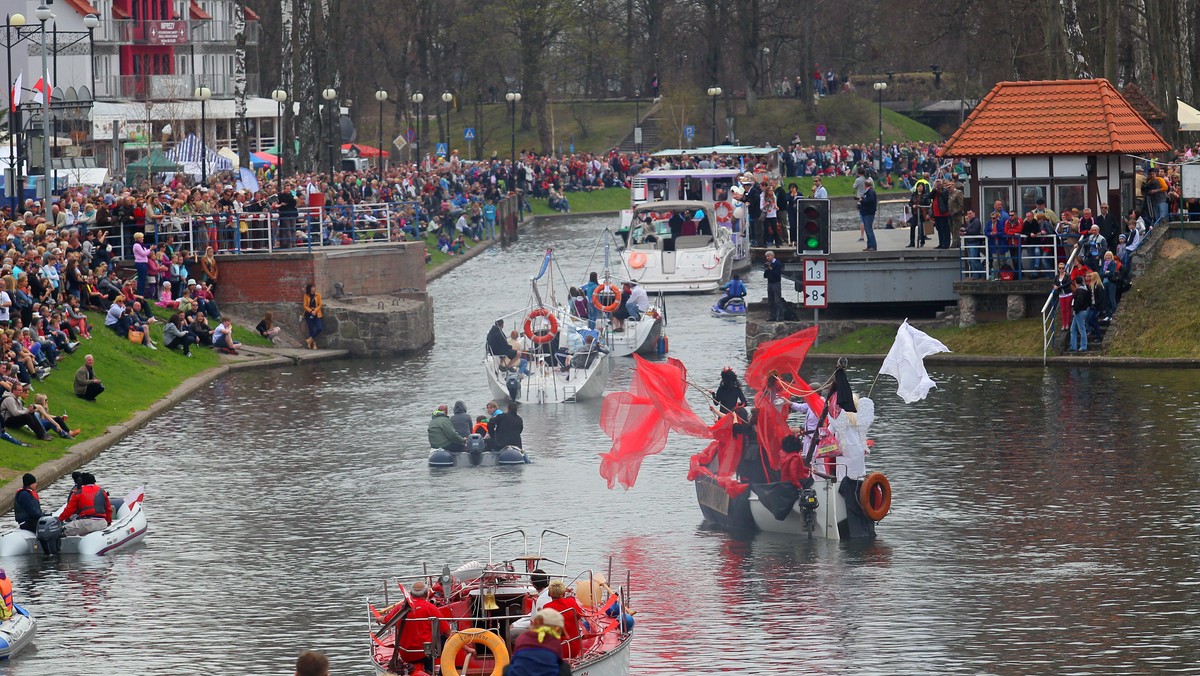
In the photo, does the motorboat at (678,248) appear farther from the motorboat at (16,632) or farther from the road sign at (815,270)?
the motorboat at (16,632)

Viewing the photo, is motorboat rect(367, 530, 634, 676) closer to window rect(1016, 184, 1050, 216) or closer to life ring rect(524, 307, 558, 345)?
life ring rect(524, 307, 558, 345)

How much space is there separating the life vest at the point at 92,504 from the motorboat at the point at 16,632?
4.84m

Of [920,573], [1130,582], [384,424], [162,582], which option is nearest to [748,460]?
[920,573]

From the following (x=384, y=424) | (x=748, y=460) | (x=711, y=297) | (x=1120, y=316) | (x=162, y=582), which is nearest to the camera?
(x=162, y=582)

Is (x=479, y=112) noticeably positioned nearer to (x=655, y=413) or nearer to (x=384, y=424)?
(x=384, y=424)

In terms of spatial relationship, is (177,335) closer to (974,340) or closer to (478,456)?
(478,456)

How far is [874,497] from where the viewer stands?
25.2 metres

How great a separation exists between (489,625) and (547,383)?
68.1 feet

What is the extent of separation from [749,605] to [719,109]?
274 ft

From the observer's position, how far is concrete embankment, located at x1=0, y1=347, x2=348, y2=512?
3005 cm

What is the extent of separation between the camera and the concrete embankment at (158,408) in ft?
98.6

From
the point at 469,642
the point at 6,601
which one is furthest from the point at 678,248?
the point at 469,642

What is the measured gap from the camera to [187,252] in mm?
45344

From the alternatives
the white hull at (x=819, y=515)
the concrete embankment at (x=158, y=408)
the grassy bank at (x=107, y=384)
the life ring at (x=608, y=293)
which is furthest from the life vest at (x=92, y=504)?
the life ring at (x=608, y=293)
